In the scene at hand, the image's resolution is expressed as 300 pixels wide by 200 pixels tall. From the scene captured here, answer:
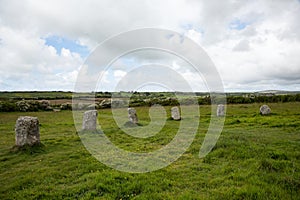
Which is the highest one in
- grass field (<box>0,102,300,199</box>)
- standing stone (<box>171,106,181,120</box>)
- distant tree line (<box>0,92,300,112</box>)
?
distant tree line (<box>0,92,300,112</box>)

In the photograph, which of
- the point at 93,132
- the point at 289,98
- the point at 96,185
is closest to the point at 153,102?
the point at 289,98

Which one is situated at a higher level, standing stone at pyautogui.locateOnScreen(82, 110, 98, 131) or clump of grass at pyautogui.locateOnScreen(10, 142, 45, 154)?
standing stone at pyautogui.locateOnScreen(82, 110, 98, 131)

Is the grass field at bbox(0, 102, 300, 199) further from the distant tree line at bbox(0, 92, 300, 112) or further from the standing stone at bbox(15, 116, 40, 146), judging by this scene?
the distant tree line at bbox(0, 92, 300, 112)

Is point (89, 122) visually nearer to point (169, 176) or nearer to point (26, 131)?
point (26, 131)

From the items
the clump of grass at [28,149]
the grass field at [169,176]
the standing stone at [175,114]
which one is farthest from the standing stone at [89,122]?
the standing stone at [175,114]

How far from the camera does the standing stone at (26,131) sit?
12.3 metres

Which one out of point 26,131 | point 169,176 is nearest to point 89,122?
point 26,131

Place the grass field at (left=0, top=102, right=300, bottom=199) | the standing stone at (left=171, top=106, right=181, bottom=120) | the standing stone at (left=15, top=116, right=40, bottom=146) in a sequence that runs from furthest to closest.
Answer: the standing stone at (left=171, top=106, right=181, bottom=120)
the standing stone at (left=15, top=116, right=40, bottom=146)
the grass field at (left=0, top=102, right=300, bottom=199)

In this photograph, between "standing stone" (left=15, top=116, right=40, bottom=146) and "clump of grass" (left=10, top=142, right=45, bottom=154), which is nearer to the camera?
"clump of grass" (left=10, top=142, right=45, bottom=154)

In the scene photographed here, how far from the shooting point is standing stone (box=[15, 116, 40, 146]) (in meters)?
12.3

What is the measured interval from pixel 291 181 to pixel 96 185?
5.71 m

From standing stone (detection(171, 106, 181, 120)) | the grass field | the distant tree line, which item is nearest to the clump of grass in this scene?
the grass field

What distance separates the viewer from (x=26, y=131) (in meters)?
12.3

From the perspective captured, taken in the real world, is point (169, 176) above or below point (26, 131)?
below
